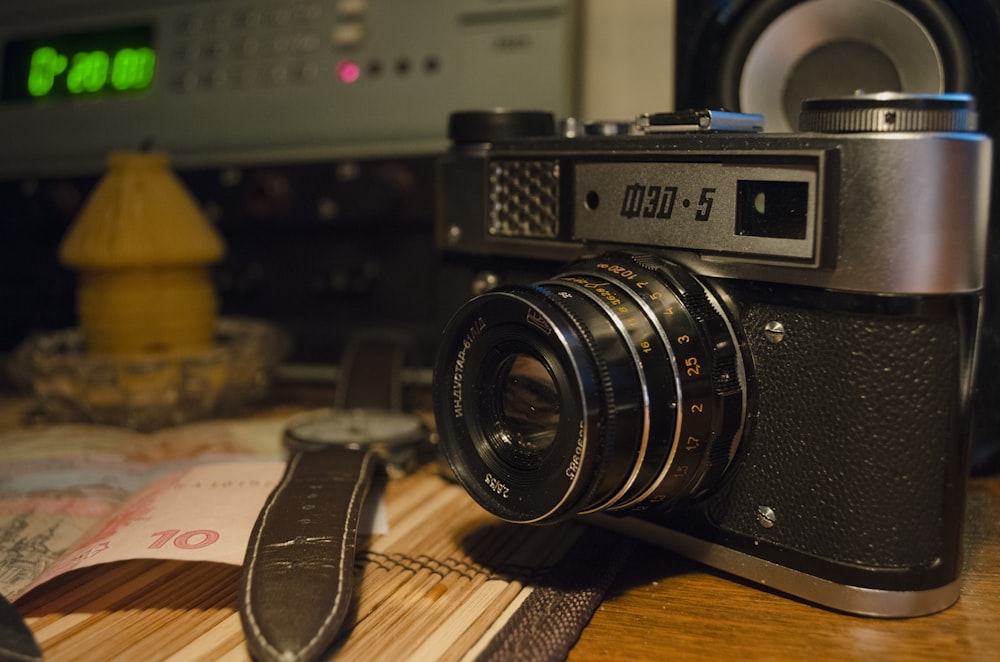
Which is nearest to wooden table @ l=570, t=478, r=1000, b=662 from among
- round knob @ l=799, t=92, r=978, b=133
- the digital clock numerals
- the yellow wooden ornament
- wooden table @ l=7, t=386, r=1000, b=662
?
wooden table @ l=7, t=386, r=1000, b=662

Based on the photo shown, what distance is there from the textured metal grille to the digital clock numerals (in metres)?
0.46

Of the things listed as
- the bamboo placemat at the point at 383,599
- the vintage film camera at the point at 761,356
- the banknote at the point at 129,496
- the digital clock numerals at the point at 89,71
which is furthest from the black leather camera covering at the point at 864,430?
the digital clock numerals at the point at 89,71

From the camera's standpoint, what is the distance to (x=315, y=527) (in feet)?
1.51

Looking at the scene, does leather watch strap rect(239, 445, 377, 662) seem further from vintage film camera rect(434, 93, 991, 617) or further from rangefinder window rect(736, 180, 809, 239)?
rangefinder window rect(736, 180, 809, 239)

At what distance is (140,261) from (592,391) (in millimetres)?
412

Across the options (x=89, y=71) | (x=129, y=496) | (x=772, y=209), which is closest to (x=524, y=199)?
(x=772, y=209)

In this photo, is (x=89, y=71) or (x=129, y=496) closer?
(x=129, y=496)

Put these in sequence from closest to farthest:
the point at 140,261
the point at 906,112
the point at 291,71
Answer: the point at 906,112 < the point at 140,261 < the point at 291,71

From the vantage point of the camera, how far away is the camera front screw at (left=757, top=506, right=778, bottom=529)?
456 mm

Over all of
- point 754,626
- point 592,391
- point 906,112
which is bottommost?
point 754,626

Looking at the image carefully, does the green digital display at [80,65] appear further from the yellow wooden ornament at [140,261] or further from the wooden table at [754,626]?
the wooden table at [754,626]

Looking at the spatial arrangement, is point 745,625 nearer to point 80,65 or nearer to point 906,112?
point 906,112

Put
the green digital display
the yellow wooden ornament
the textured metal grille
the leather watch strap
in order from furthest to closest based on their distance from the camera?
the green digital display, the yellow wooden ornament, the textured metal grille, the leather watch strap

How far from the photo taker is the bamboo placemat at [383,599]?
0.40 metres
